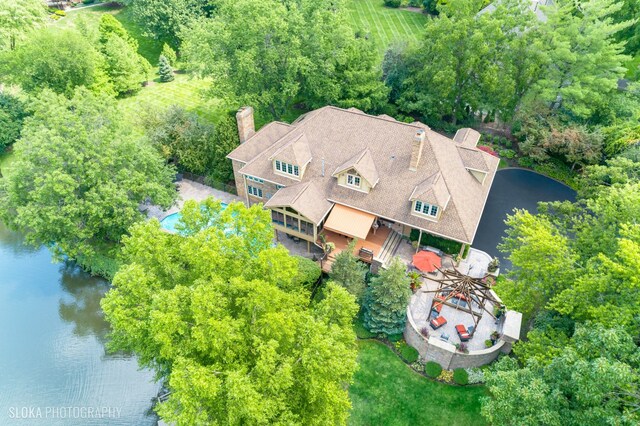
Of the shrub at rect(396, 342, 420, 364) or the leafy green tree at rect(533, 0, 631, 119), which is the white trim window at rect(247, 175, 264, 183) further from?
the leafy green tree at rect(533, 0, 631, 119)

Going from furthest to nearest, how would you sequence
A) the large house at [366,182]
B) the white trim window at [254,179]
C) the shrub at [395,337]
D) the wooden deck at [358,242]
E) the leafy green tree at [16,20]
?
the leafy green tree at [16,20]
the white trim window at [254,179]
the wooden deck at [358,242]
the large house at [366,182]
the shrub at [395,337]

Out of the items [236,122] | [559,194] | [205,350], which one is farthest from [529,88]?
[205,350]

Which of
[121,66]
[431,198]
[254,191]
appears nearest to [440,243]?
[431,198]

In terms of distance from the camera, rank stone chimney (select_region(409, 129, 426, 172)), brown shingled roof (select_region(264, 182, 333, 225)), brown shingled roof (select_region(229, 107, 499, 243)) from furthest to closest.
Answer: brown shingled roof (select_region(264, 182, 333, 225))
brown shingled roof (select_region(229, 107, 499, 243))
stone chimney (select_region(409, 129, 426, 172))

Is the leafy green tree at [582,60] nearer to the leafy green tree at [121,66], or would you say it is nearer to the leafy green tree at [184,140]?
the leafy green tree at [184,140]

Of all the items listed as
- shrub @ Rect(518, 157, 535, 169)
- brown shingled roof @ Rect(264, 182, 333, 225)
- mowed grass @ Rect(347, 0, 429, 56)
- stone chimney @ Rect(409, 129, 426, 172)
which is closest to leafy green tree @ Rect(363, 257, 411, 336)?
brown shingled roof @ Rect(264, 182, 333, 225)

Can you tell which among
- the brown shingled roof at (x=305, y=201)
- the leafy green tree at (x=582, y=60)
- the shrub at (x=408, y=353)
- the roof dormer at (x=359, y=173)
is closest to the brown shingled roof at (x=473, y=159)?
the roof dormer at (x=359, y=173)
